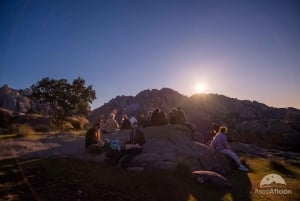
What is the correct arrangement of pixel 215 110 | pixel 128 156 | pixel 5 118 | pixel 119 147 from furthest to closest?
pixel 215 110
pixel 5 118
pixel 119 147
pixel 128 156

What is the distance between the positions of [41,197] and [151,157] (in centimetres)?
623

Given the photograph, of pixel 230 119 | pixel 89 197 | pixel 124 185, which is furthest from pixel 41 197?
pixel 230 119

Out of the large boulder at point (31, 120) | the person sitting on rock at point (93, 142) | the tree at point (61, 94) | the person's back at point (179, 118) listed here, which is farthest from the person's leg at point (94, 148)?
the tree at point (61, 94)

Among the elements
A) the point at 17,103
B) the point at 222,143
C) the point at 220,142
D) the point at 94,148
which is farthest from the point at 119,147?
the point at 17,103

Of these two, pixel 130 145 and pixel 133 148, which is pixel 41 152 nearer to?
pixel 130 145

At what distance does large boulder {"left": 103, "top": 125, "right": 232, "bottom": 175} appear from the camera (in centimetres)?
1305

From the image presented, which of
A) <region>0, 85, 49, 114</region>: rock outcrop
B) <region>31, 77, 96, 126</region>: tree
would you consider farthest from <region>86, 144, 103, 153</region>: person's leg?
<region>0, 85, 49, 114</region>: rock outcrop

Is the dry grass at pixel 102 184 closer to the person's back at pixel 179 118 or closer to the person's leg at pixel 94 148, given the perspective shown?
the person's leg at pixel 94 148

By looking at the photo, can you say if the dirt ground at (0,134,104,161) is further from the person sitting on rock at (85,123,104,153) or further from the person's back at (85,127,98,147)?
the person's back at (85,127,98,147)

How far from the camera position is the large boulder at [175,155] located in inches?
514

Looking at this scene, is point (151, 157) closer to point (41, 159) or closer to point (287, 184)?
point (41, 159)

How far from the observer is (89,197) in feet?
28.7

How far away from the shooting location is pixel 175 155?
14070 mm

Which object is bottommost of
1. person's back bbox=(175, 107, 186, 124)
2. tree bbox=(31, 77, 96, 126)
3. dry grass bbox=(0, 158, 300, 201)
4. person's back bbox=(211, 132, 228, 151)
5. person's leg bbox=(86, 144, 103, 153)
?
dry grass bbox=(0, 158, 300, 201)
